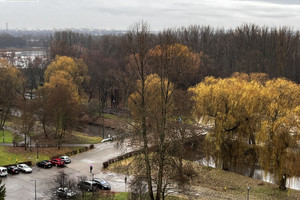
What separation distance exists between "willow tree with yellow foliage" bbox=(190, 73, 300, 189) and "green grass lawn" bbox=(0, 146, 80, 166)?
1751 cm

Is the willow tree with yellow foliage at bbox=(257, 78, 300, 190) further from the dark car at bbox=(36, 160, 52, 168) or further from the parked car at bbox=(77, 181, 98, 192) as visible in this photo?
the dark car at bbox=(36, 160, 52, 168)

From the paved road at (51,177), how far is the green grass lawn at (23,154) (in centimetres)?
252

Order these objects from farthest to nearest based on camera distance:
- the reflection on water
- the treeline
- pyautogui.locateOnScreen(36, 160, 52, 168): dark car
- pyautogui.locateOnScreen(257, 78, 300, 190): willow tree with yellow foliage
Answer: the treeline → pyautogui.locateOnScreen(36, 160, 52, 168): dark car → the reflection on water → pyautogui.locateOnScreen(257, 78, 300, 190): willow tree with yellow foliage

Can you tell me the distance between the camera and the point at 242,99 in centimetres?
3606

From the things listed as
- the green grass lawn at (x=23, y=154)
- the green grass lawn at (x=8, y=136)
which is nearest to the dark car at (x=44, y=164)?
the green grass lawn at (x=23, y=154)

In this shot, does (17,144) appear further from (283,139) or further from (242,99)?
(283,139)

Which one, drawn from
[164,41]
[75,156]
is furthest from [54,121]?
[164,41]

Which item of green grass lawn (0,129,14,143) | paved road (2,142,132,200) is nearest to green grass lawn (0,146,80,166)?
paved road (2,142,132,200)

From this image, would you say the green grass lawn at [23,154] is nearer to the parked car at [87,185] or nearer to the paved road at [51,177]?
the paved road at [51,177]

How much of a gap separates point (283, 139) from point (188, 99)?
13168 mm

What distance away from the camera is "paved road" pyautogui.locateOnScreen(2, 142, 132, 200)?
29.2 metres

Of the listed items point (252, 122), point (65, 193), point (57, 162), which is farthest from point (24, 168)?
point (252, 122)

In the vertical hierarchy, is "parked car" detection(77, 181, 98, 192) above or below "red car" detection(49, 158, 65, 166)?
above

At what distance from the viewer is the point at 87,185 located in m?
A: 29.7
